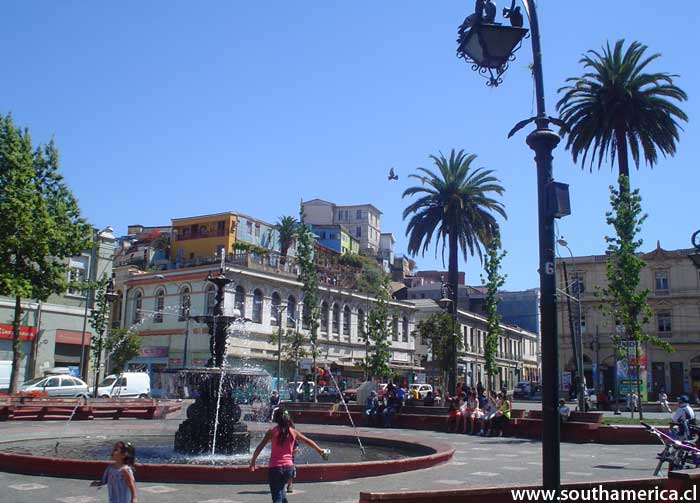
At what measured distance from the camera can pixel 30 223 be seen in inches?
1131

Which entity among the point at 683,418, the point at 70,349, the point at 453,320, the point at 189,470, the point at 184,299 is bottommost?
the point at 189,470

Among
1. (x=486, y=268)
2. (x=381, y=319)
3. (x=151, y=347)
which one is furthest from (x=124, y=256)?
(x=486, y=268)

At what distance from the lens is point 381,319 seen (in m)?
46.9

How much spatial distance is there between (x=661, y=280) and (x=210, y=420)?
192 ft

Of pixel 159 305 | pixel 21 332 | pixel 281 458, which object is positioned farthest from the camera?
pixel 159 305

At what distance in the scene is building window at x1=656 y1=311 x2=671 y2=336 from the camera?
61938mm

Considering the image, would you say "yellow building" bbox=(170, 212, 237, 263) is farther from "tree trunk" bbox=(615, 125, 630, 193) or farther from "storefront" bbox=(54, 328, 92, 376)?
"tree trunk" bbox=(615, 125, 630, 193)

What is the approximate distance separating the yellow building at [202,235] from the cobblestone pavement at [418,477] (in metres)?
44.8

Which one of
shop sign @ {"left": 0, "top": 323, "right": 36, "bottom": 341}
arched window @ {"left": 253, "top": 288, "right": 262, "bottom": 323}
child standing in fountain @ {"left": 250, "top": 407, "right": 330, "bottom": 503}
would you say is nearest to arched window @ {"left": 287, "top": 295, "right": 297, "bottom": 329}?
arched window @ {"left": 253, "top": 288, "right": 262, "bottom": 323}

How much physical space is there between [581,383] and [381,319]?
18.0 metres

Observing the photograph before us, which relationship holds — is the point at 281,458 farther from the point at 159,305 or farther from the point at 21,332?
the point at 159,305

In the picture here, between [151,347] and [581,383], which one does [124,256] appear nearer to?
Result: [151,347]

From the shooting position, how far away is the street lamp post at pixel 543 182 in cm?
595

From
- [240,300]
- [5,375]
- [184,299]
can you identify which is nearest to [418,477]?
[5,375]
